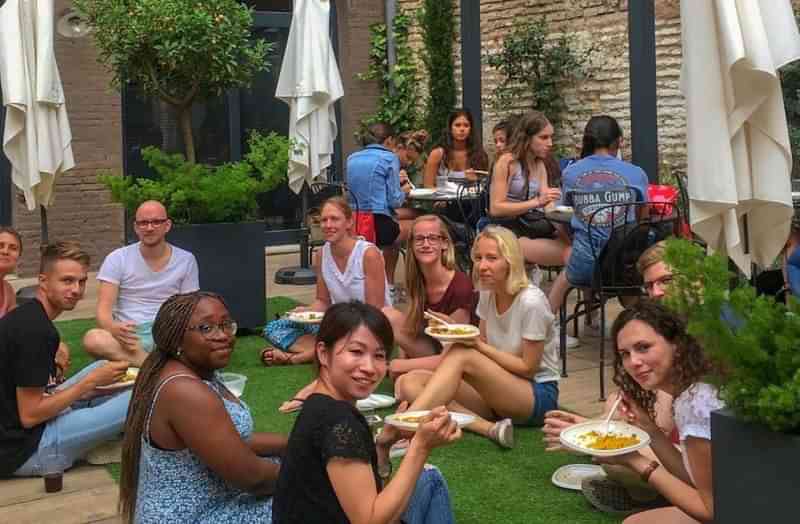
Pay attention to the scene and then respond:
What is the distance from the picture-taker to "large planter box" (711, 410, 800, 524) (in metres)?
2.21

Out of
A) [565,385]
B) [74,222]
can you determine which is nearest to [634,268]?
[565,385]

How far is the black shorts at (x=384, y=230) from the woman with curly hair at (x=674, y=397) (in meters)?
5.30

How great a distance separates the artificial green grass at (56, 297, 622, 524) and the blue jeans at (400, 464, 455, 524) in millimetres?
794

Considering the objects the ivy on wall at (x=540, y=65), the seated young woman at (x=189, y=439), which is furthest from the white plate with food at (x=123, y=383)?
the ivy on wall at (x=540, y=65)

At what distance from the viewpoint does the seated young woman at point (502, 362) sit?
16.0 feet

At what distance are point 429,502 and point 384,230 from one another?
18.0 feet

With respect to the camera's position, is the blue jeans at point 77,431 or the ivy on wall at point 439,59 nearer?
the blue jeans at point 77,431

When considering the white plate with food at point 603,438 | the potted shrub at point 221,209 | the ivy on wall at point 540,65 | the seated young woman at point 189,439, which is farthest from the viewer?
the ivy on wall at point 540,65

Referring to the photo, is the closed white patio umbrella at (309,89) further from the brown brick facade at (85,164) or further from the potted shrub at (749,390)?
the potted shrub at (749,390)

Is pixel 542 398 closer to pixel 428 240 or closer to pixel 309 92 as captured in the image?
pixel 428 240

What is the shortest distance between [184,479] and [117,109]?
361 inches

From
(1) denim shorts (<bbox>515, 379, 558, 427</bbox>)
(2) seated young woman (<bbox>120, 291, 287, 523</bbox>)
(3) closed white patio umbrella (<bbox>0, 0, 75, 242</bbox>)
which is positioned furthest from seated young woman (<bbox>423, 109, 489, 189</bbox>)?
(2) seated young woman (<bbox>120, 291, 287, 523</bbox>)

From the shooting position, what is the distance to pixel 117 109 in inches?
460

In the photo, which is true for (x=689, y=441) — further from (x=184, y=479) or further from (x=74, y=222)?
(x=74, y=222)
